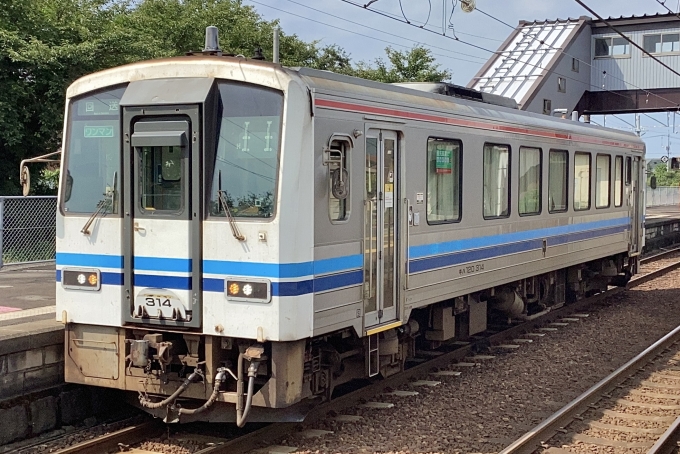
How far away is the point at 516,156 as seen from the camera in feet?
37.3

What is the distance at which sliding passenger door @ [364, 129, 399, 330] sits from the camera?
26.1 ft

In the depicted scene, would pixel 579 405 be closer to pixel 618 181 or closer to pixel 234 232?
pixel 234 232

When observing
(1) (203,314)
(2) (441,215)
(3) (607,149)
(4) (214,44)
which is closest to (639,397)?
(2) (441,215)

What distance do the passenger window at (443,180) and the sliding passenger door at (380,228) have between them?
780 millimetres

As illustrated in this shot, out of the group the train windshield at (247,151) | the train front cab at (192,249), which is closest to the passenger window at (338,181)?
the train front cab at (192,249)

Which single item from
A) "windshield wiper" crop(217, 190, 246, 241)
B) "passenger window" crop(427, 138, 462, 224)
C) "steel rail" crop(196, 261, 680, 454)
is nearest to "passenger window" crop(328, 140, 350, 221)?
"windshield wiper" crop(217, 190, 246, 241)

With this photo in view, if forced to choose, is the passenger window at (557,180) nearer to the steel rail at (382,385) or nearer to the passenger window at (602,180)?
the passenger window at (602,180)

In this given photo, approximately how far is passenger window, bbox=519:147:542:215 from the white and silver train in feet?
10.4

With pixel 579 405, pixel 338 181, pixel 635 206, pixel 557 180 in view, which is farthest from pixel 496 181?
pixel 635 206

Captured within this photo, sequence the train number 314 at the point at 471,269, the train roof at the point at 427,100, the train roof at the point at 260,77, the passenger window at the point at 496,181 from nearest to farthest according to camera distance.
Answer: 1. the train roof at the point at 260,77
2. the train roof at the point at 427,100
3. the train number 314 at the point at 471,269
4. the passenger window at the point at 496,181

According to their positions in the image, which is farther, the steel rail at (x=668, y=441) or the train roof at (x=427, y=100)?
the train roof at (x=427, y=100)

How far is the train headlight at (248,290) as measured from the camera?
6.65 meters

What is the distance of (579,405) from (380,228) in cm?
270

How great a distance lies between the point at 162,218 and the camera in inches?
276
